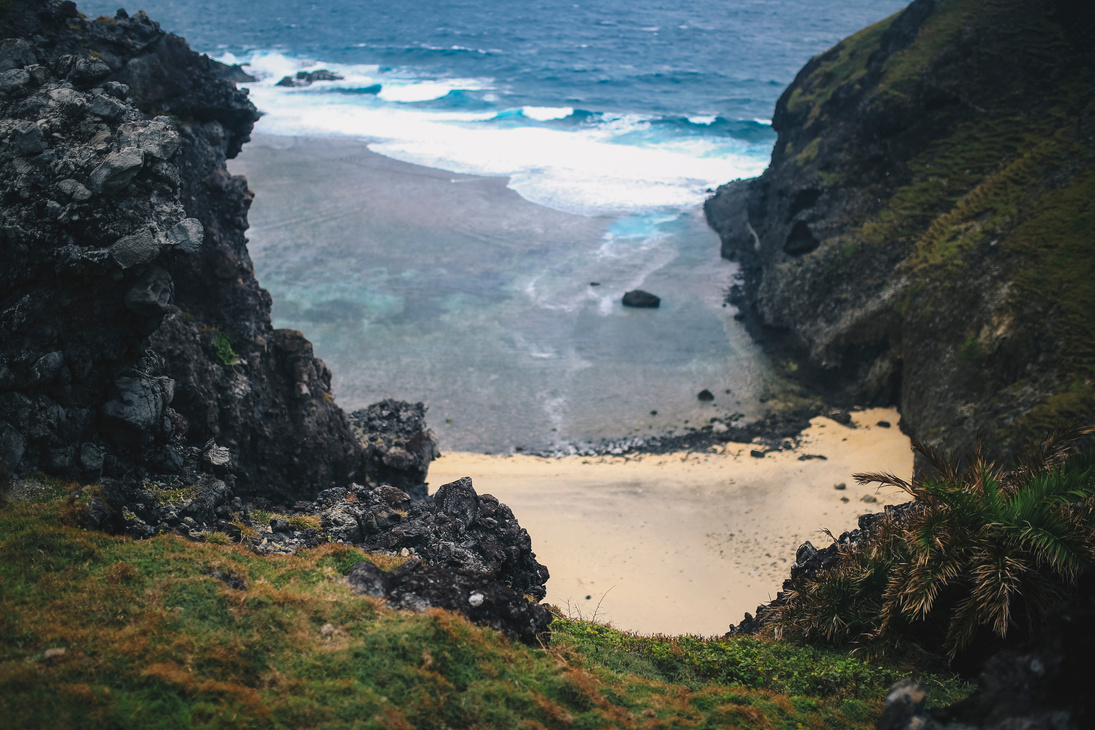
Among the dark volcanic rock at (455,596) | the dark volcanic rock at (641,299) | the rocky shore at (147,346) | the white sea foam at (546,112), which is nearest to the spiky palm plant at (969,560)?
the dark volcanic rock at (455,596)

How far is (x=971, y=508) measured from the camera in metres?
11.9

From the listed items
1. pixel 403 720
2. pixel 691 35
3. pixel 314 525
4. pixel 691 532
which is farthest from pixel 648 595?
pixel 691 35

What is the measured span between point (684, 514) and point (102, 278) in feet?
60.7

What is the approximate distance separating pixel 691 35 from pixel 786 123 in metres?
77.7

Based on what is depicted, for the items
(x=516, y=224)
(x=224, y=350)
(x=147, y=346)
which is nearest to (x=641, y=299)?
(x=516, y=224)

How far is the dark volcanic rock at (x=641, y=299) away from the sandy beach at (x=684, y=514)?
13.0 metres

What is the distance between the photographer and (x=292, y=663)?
10125 mm

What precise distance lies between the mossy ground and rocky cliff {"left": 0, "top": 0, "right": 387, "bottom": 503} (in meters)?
2.15

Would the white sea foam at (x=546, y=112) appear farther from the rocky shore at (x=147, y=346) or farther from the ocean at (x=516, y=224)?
the rocky shore at (x=147, y=346)

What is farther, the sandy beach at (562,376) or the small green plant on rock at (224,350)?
the sandy beach at (562,376)

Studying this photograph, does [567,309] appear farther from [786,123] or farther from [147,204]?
[147,204]

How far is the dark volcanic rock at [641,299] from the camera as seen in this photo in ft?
130

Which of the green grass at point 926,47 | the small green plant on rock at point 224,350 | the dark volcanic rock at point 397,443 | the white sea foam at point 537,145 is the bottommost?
the dark volcanic rock at point 397,443

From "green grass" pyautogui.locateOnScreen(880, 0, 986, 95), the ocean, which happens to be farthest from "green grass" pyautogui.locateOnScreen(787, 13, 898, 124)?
the ocean
